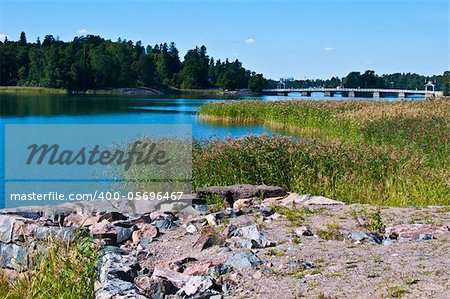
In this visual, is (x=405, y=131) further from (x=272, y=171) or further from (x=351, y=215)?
(x=351, y=215)

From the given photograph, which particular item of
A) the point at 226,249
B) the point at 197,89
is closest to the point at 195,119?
the point at 226,249

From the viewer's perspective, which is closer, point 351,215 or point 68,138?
point 351,215

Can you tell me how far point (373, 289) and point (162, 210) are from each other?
4976mm

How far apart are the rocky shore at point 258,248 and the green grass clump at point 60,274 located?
0.56 ft

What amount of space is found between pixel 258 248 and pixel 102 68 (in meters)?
120

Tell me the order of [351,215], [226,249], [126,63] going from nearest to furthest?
[226,249] → [351,215] → [126,63]

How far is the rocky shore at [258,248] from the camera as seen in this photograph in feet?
18.7

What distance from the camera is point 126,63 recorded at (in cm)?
13225

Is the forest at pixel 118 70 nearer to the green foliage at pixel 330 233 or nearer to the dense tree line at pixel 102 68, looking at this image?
the dense tree line at pixel 102 68

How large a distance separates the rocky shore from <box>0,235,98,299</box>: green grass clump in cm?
17

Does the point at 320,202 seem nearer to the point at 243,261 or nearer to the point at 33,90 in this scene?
the point at 243,261

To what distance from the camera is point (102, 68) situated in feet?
404

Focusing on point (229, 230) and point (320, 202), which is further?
point (320, 202)

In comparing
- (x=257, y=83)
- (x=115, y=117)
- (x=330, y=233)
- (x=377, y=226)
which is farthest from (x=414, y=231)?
(x=257, y=83)
